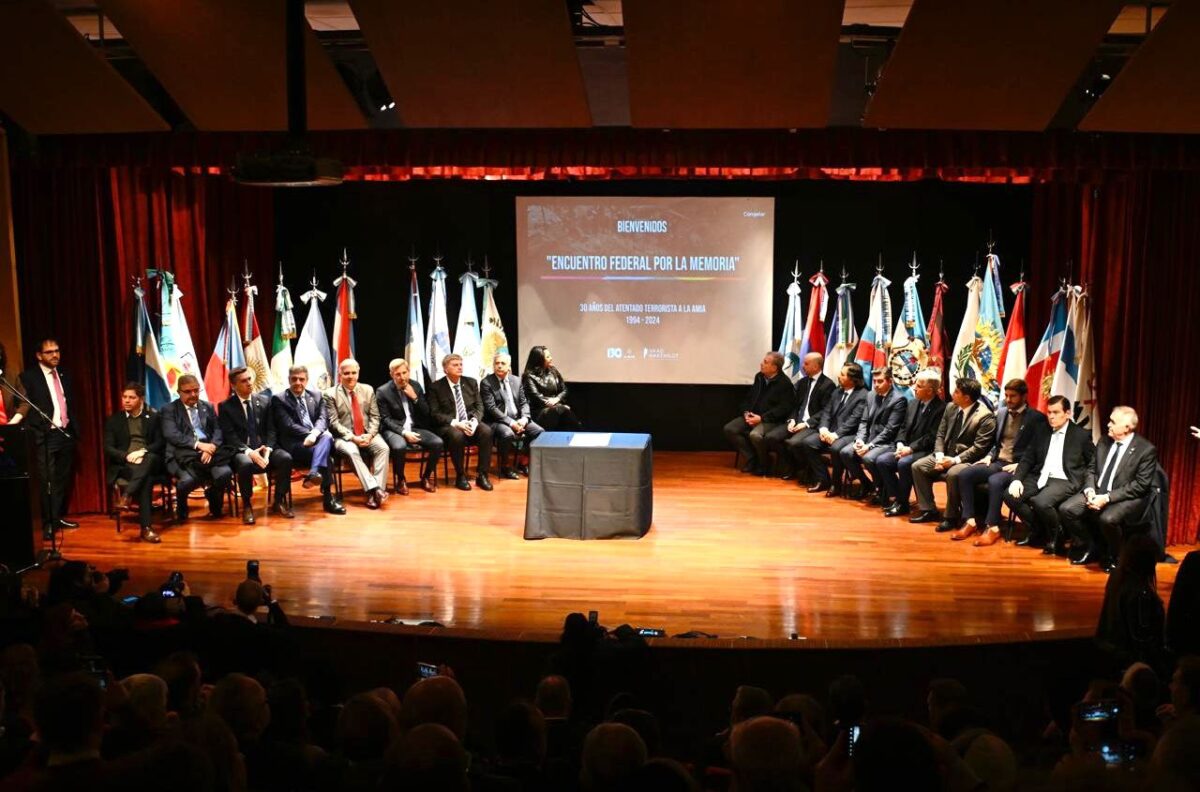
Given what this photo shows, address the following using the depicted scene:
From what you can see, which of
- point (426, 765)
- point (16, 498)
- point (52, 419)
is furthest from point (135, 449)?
point (426, 765)

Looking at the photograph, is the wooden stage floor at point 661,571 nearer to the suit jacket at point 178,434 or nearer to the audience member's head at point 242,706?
the suit jacket at point 178,434

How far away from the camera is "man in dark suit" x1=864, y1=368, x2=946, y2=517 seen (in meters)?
8.71

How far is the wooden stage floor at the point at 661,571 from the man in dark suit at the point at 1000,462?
227 mm

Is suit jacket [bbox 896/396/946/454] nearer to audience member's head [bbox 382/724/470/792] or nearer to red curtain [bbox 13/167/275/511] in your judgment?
red curtain [bbox 13/167/275/511]

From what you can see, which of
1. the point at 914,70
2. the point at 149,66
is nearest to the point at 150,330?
the point at 149,66

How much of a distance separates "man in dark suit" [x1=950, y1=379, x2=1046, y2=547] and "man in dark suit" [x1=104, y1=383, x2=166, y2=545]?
563 centimetres

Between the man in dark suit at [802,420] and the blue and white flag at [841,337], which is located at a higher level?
the blue and white flag at [841,337]

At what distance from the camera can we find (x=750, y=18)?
676 centimetres

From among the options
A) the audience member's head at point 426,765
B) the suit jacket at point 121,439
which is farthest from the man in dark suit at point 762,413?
the audience member's head at point 426,765

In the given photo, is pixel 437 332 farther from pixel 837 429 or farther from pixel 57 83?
pixel 57 83

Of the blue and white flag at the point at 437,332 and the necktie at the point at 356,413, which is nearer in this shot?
the necktie at the point at 356,413

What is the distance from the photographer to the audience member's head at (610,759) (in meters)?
2.56

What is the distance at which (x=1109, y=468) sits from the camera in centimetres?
724

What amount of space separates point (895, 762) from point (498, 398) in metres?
8.20
